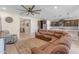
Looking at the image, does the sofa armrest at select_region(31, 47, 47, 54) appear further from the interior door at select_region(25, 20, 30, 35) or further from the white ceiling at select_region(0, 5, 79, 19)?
the white ceiling at select_region(0, 5, 79, 19)

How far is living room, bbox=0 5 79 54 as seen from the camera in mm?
2248

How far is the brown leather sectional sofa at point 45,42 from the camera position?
2.08 metres

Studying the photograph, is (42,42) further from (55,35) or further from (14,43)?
(14,43)

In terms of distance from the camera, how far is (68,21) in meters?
2.34

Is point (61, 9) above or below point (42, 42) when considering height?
above

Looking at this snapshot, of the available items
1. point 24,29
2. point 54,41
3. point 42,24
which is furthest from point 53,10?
point 24,29

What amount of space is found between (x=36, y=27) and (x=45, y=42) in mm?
435

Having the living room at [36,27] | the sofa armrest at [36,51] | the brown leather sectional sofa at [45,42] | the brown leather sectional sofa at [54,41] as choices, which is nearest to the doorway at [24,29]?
the living room at [36,27]

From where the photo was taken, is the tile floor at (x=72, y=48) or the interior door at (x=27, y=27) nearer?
the tile floor at (x=72, y=48)

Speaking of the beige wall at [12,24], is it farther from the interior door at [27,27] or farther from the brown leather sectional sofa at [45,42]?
the brown leather sectional sofa at [45,42]

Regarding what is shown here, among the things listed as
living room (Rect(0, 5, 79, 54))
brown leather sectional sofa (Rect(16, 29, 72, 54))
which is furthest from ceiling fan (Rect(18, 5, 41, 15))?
brown leather sectional sofa (Rect(16, 29, 72, 54))
